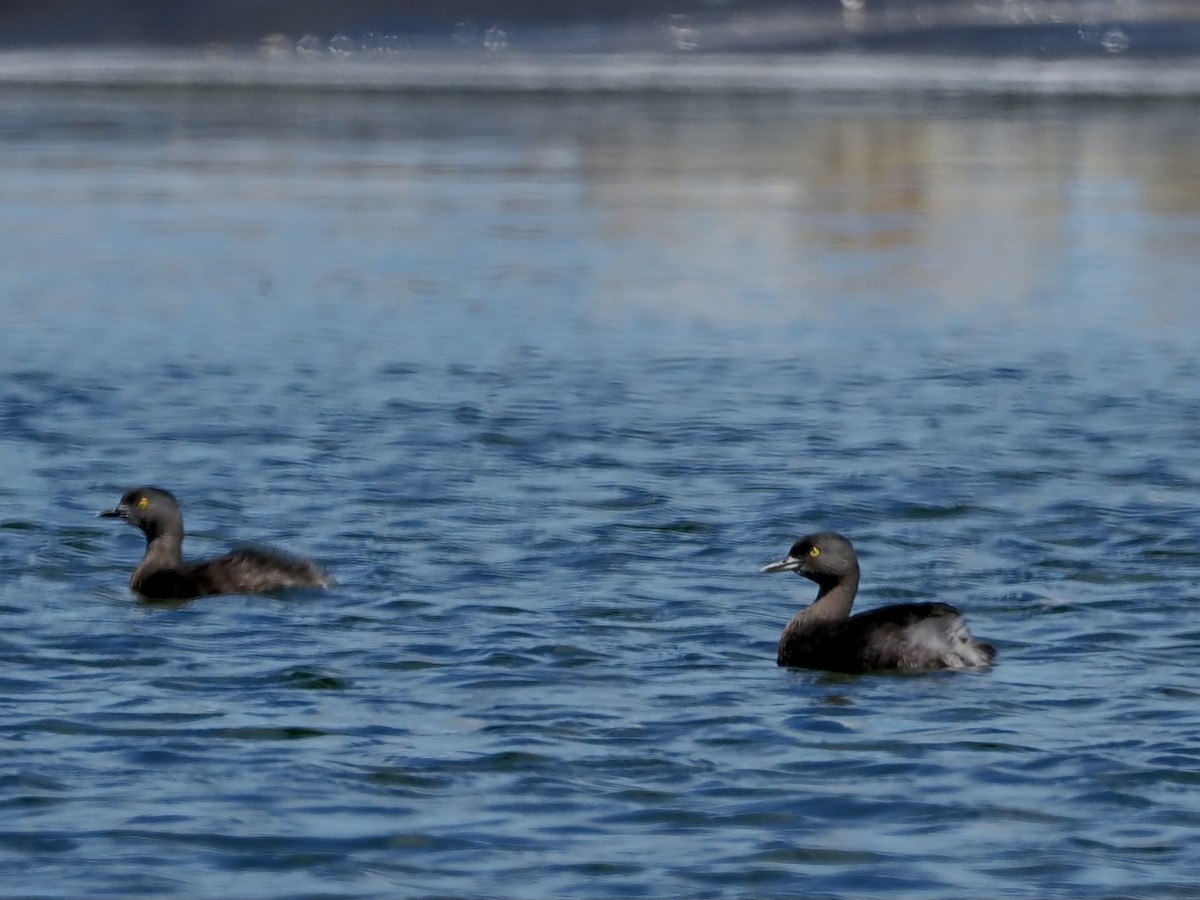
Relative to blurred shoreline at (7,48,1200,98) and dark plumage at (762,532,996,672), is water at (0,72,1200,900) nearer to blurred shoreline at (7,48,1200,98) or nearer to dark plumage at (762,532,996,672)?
dark plumage at (762,532,996,672)

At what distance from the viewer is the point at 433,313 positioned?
856 inches

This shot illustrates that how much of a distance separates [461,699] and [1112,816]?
2625 millimetres

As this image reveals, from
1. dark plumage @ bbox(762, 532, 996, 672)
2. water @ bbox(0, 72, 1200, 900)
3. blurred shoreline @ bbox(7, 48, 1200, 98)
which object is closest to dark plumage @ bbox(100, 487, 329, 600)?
water @ bbox(0, 72, 1200, 900)

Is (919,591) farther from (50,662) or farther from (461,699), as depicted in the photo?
(50,662)

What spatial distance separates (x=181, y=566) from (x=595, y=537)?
201cm

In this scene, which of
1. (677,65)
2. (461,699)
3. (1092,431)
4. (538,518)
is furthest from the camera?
(677,65)

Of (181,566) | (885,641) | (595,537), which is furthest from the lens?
(595,537)

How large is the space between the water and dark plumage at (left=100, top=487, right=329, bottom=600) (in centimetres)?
18

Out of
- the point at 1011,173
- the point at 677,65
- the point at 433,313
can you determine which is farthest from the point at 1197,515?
the point at 677,65

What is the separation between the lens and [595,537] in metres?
13.3

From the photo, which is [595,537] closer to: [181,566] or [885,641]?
[181,566]

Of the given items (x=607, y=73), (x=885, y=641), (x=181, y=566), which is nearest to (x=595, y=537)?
(x=181, y=566)

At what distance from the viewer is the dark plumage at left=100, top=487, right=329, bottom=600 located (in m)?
12.1

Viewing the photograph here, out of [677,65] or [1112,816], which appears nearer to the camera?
[1112,816]
